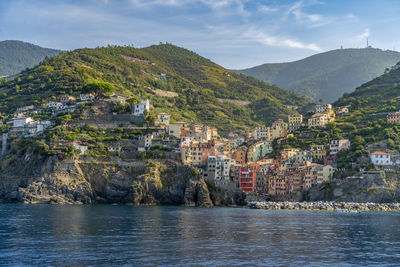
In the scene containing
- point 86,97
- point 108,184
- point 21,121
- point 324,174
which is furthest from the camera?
point 86,97

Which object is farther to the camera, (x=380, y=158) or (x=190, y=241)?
(x=380, y=158)

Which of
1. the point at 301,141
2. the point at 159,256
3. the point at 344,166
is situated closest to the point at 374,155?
the point at 344,166

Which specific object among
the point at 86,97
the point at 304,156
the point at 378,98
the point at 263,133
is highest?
the point at 378,98

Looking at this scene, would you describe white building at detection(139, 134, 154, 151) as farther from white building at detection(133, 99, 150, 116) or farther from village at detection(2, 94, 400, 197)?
white building at detection(133, 99, 150, 116)

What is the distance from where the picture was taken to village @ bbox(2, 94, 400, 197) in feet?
360

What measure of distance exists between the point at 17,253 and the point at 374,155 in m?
83.6

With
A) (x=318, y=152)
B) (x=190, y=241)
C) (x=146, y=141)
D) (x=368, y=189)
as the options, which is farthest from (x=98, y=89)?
(x=190, y=241)

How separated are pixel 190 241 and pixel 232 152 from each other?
85.9 meters

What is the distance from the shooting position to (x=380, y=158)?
105 m

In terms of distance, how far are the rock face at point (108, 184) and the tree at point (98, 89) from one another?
3945 centimetres

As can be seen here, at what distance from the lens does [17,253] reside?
3972cm

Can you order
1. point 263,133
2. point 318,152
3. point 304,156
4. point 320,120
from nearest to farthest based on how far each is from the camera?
point 318,152, point 304,156, point 320,120, point 263,133

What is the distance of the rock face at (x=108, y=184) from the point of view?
98625 mm

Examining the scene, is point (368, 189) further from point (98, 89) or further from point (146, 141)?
point (98, 89)
